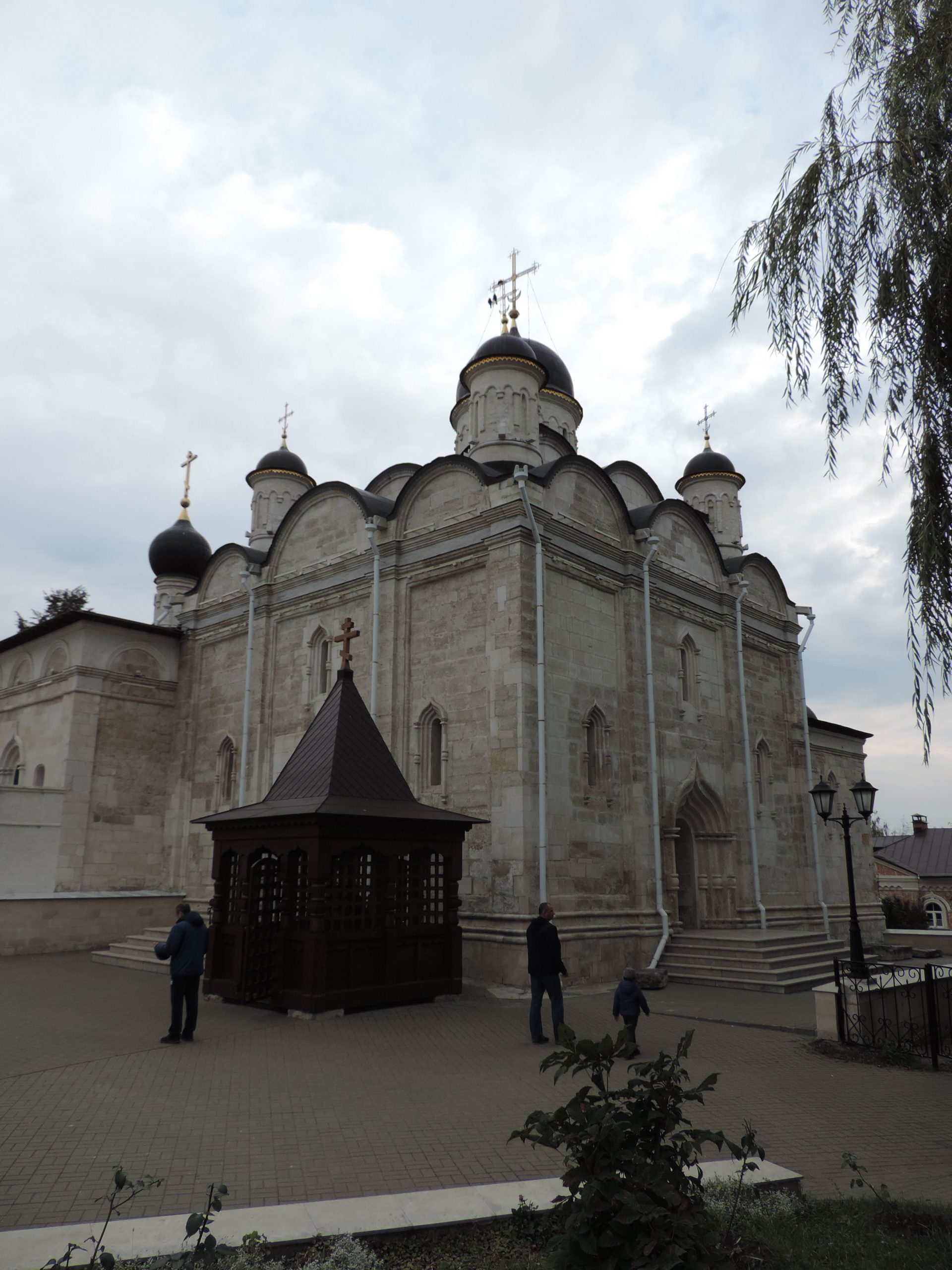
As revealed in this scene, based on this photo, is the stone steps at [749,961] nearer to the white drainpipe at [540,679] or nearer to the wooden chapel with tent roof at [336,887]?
the white drainpipe at [540,679]

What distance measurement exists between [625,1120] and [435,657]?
11800mm

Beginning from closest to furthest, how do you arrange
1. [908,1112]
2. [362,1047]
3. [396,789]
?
[908,1112], [362,1047], [396,789]

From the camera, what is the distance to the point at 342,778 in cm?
1129

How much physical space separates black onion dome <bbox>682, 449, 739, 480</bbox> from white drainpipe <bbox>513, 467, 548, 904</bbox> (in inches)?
344

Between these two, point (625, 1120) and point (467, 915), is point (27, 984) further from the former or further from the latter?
point (625, 1120)

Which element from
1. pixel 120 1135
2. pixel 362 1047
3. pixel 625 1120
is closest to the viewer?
pixel 625 1120

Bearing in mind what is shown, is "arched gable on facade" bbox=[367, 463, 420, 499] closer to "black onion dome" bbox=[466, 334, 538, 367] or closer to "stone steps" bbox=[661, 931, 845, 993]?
"black onion dome" bbox=[466, 334, 538, 367]

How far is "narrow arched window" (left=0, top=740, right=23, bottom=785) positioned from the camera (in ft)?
66.3

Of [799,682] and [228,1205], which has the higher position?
[799,682]

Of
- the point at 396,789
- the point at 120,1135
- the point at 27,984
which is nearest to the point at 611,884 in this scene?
the point at 396,789

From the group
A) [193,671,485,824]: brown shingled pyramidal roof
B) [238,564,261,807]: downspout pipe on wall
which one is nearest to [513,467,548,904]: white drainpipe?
[193,671,485,824]: brown shingled pyramidal roof

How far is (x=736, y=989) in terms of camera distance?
13.4 meters

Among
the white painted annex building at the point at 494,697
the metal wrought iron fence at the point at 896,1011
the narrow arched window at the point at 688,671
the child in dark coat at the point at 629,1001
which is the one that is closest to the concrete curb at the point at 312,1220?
the child in dark coat at the point at 629,1001

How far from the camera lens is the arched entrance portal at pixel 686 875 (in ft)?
55.0
